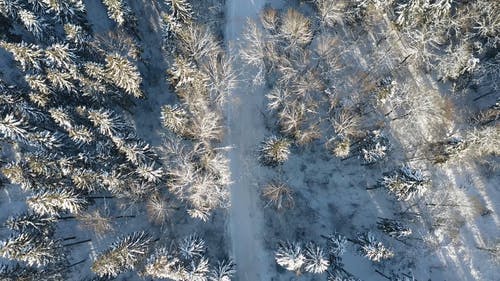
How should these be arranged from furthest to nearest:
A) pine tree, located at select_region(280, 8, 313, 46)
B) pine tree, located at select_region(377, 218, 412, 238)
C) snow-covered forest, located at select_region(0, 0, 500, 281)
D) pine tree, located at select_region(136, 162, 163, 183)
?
pine tree, located at select_region(280, 8, 313, 46) → pine tree, located at select_region(377, 218, 412, 238) → snow-covered forest, located at select_region(0, 0, 500, 281) → pine tree, located at select_region(136, 162, 163, 183)

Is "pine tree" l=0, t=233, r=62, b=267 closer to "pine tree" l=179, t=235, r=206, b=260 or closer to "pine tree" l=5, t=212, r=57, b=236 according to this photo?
"pine tree" l=5, t=212, r=57, b=236

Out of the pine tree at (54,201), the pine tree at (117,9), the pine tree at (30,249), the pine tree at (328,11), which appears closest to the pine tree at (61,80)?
the pine tree at (117,9)

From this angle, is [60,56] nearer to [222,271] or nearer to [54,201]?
[54,201]

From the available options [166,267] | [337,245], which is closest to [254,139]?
[337,245]

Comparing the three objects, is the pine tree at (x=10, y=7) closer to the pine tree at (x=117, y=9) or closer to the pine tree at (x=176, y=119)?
the pine tree at (x=117, y=9)

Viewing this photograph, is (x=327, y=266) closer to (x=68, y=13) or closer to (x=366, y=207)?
(x=366, y=207)

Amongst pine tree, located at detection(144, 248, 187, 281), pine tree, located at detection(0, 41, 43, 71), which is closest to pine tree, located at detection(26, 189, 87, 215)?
pine tree, located at detection(144, 248, 187, 281)
